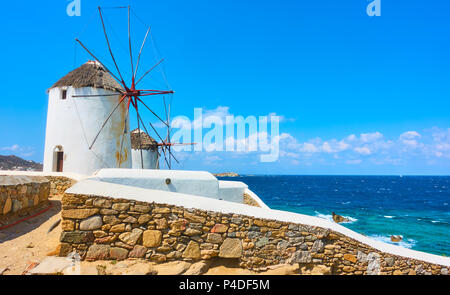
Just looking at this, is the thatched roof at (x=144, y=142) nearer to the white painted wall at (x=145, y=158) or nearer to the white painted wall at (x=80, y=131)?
the white painted wall at (x=145, y=158)

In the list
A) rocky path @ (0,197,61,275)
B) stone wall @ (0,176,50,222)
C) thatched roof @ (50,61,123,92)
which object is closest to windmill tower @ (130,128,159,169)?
thatched roof @ (50,61,123,92)

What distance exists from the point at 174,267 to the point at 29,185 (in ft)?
15.0

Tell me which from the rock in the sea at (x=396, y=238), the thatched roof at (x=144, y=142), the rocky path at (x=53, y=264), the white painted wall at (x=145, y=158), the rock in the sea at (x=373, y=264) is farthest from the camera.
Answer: the thatched roof at (x=144, y=142)

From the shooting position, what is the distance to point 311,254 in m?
4.28

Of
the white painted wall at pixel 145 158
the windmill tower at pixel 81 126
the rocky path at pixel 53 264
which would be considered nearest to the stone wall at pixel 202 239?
the rocky path at pixel 53 264

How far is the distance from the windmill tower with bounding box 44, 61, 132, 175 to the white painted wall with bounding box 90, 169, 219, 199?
6064mm

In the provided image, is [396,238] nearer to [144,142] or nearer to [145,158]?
[145,158]

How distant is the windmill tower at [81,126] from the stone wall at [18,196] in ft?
16.5

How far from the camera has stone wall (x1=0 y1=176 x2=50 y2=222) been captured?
5102mm

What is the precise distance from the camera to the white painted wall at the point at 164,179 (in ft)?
18.9

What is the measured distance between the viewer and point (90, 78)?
39.5 ft

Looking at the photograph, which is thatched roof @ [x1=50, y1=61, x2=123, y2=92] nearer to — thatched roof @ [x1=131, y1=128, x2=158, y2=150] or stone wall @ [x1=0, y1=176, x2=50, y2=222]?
stone wall @ [x1=0, y1=176, x2=50, y2=222]
